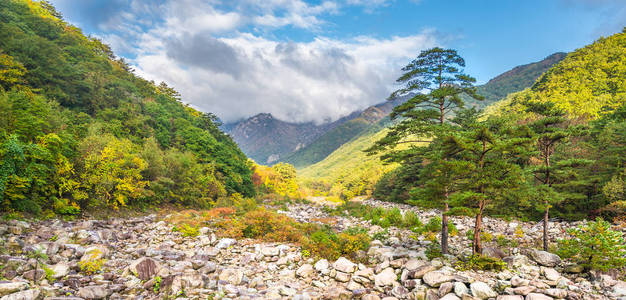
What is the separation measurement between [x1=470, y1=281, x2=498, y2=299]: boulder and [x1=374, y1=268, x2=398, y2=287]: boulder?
2.77 meters

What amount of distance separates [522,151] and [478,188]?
6.73ft

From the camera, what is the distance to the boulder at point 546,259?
9.73 m

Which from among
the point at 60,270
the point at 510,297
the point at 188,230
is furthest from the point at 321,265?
the point at 60,270

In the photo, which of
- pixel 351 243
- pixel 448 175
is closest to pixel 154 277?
pixel 351 243

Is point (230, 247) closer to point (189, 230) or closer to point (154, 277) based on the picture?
point (189, 230)

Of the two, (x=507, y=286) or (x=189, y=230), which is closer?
(x=507, y=286)

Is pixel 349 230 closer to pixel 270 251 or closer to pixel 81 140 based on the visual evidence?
pixel 270 251

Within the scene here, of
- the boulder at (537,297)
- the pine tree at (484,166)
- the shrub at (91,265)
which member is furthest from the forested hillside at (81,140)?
the boulder at (537,297)

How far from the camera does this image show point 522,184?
9.09m

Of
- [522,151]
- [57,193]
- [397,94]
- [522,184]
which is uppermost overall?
[397,94]

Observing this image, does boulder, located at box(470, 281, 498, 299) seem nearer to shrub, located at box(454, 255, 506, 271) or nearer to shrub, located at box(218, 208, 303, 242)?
shrub, located at box(454, 255, 506, 271)

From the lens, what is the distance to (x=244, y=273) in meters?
10.6

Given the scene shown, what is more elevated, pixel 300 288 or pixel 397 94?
pixel 397 94

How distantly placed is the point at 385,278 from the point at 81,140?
23492 millimetres
